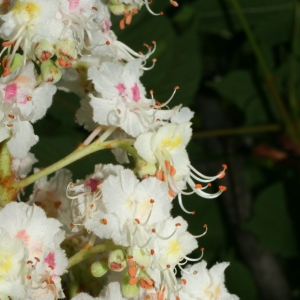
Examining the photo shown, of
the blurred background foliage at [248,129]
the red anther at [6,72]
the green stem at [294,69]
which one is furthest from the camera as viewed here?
the green stem at [294,69]

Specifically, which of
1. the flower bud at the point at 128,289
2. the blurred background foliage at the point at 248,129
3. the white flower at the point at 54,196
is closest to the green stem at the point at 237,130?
the blurred background foliage at the point at 248,129

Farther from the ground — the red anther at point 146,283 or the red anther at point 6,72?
the red anther at point 6,72

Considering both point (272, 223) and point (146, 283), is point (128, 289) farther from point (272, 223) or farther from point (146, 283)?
point (272, 223)

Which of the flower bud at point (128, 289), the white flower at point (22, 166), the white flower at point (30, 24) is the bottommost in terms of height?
the flower bud at point (128, 289)

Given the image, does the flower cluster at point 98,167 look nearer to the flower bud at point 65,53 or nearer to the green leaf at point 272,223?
the flower bud at point 65,53

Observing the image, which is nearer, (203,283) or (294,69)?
(203,283)

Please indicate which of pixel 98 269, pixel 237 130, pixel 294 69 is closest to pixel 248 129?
pixel 237 130

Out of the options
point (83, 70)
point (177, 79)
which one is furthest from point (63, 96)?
point (83, 70)

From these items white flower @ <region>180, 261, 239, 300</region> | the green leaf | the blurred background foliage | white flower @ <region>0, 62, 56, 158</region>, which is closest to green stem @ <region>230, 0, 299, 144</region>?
the blurred background foliage
